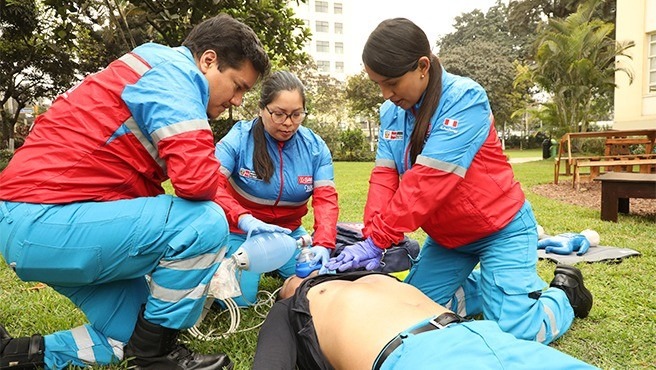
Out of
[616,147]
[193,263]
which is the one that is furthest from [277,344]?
[616,147]

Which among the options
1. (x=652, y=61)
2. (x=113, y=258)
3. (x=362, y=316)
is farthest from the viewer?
(x=652, y=61)

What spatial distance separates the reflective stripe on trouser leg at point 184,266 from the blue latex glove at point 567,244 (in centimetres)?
302

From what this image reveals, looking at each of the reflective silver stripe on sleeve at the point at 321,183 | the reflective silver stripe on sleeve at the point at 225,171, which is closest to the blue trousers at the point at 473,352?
the reflective silver stripe on sleeve at the point at 321,183

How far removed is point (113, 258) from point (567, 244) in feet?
11.2

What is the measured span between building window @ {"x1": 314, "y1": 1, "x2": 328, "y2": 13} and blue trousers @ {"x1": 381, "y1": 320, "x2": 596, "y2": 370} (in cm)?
5429

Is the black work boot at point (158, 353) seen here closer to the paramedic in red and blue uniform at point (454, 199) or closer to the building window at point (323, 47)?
the paramedic in red and blue uniform at point (454, 199)

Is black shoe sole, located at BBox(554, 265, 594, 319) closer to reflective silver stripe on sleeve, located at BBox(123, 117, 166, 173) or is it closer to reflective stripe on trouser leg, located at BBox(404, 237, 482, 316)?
reflective stripe on trouser leg, located at BBox(404, 237, 482, 316)

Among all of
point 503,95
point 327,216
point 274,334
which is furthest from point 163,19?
point 503,95

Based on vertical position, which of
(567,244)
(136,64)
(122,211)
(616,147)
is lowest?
(567,244)

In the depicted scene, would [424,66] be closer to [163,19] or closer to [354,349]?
[354,349]

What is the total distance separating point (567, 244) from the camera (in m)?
3.96

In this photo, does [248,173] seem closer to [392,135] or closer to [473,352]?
[392,135]

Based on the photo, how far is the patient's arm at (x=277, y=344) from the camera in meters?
1.78

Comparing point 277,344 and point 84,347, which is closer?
point 277,344
